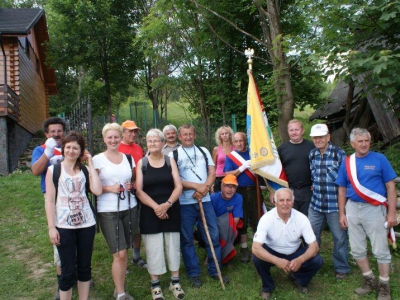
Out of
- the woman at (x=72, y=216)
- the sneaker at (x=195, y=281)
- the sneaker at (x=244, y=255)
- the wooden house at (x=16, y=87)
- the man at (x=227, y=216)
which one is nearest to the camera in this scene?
the woman at (x=72, y=216)

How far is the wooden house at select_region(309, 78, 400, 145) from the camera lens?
25.8ft

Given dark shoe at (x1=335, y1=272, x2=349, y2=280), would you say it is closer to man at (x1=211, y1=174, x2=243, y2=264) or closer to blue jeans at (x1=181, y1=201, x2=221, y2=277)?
man at (x1=211, y1=174, x2=243, y2=264)

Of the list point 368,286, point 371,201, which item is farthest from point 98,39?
point 368,286

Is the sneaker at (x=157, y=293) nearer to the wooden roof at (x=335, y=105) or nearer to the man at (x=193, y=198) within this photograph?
the man at (x=193, y=198)

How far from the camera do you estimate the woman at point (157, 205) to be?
3777mm

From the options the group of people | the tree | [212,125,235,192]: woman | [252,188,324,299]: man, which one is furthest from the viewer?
the tree

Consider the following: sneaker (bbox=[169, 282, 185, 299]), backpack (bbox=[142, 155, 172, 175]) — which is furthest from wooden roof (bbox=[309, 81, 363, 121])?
sneaker (bbox=[169, 282, 185, 299])

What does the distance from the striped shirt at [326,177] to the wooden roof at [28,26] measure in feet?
37.7

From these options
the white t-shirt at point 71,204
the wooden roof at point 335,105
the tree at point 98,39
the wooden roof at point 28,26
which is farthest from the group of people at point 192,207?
the tree at point 98,39

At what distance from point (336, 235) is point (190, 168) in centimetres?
185

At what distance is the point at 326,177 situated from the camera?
4117 mm

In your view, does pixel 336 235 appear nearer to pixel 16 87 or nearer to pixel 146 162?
pixel 146 162

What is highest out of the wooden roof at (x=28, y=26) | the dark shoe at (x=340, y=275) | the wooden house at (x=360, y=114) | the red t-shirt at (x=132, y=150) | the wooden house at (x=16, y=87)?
the wooden roof at (x=28, y=26)

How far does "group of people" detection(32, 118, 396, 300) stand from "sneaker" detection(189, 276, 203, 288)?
1 centimetres
